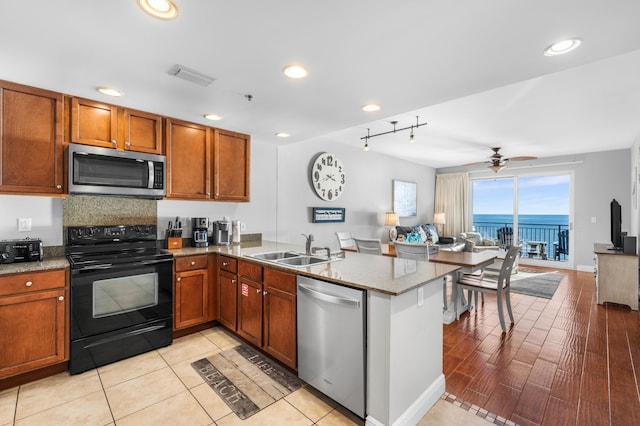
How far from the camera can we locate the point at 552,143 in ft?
17.9

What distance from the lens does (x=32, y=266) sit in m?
2.25

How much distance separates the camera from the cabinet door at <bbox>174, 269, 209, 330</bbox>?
9.57 ft

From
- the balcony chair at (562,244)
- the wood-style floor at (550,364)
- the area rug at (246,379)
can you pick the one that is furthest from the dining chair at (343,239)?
the balcony chair at (562,244)

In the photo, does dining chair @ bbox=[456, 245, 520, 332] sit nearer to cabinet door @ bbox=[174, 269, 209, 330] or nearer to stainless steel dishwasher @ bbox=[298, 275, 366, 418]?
stainless steel dishwasher @ bbox=[298, 275, 366, 418]

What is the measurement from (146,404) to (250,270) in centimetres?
116

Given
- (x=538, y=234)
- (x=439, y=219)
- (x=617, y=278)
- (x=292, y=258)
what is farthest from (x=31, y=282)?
(x=538, y=234)

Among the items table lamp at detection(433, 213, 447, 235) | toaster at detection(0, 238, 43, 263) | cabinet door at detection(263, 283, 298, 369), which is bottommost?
cabinet door at detection(263, 283, 298, 369)

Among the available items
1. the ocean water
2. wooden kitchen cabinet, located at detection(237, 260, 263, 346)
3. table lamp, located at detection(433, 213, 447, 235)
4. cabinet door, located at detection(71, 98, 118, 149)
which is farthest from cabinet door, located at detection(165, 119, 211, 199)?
the ocean water

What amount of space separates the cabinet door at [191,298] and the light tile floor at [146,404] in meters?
0.54

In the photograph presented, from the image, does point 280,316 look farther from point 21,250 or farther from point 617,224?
point 617,224

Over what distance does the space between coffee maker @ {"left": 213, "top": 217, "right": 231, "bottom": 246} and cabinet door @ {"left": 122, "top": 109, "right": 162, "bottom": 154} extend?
3.42 feet

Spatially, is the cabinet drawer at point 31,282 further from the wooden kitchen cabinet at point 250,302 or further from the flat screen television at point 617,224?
the flat screen television at point 617,224

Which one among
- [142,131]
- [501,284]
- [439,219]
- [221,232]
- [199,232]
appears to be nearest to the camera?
[142,131]

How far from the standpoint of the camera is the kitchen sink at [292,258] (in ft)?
8.64
